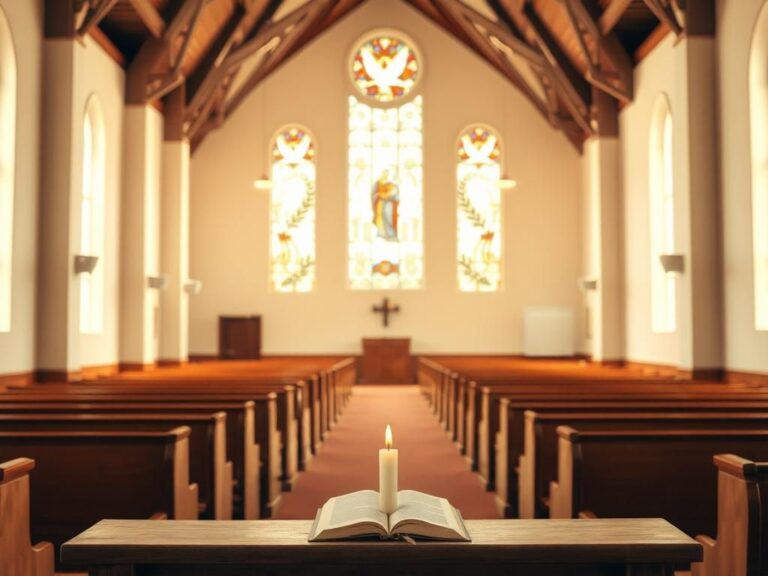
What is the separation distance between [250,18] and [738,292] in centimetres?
861

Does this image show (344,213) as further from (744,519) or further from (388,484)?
(388,484)

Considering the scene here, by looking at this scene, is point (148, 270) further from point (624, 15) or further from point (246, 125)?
point (624, 15)

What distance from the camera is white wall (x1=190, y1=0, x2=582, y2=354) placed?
17.4 m

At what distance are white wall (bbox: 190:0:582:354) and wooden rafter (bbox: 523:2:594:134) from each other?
9.48 feet

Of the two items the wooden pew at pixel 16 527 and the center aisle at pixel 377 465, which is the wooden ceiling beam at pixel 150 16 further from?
the wooden pew at pixel 16 527

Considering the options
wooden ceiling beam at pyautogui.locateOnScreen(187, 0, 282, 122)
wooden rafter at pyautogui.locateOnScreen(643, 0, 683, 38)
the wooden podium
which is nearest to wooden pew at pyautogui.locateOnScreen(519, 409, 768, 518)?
wooden rafter at pyautogui.locateOnScreen(643, 0, 683, 38)

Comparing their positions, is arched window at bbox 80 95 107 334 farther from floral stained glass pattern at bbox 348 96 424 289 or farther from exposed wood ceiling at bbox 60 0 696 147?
floral stained glass pattern at bbox 348 96 424 289

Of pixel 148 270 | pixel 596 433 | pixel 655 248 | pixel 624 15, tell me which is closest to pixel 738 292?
pixel 655 248

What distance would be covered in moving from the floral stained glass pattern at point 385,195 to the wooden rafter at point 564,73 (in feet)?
13.1

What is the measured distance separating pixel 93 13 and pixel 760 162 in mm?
7492

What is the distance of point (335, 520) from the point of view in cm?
175

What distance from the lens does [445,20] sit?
55.7 ft

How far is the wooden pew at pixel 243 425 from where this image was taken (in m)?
5.00

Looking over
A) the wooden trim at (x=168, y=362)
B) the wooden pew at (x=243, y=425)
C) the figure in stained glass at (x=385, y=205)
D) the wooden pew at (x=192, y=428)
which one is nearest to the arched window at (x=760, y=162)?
the wooden pew at (x=243, y=425)
